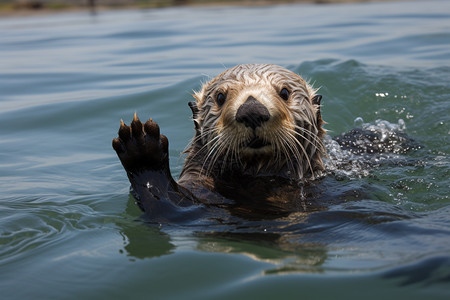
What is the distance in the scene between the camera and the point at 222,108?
162 inches

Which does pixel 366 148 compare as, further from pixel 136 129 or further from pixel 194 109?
pixel 136 129

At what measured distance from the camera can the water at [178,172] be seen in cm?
287

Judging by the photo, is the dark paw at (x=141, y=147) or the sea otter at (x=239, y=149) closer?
the dark paw at (x=141, y=147)

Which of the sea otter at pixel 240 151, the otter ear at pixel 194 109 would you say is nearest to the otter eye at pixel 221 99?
the sea otter at pixel 240 151

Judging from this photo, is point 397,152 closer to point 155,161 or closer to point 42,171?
point 155,161

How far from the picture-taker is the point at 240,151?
3.94 m

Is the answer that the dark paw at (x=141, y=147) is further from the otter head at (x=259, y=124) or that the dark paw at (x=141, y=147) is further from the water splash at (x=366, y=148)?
the water splash at (x=366, y=148)

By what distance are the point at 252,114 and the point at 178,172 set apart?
2138mm

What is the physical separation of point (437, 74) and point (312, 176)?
4552 millimetres

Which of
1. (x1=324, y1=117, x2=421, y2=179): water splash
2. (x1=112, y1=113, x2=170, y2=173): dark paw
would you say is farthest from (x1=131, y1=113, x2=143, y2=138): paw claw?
(x1=324, y1=117, x2=421, y2=179): water splash

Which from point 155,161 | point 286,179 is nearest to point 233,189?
point 286,179

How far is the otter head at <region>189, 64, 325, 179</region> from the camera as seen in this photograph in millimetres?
3764

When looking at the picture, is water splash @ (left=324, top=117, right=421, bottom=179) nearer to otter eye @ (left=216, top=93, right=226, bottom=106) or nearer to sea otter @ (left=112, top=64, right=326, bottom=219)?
sea otter @ (left=112, top=64, right=326, bottom=219)

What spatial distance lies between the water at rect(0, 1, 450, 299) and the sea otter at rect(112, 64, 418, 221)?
0.22 meters
